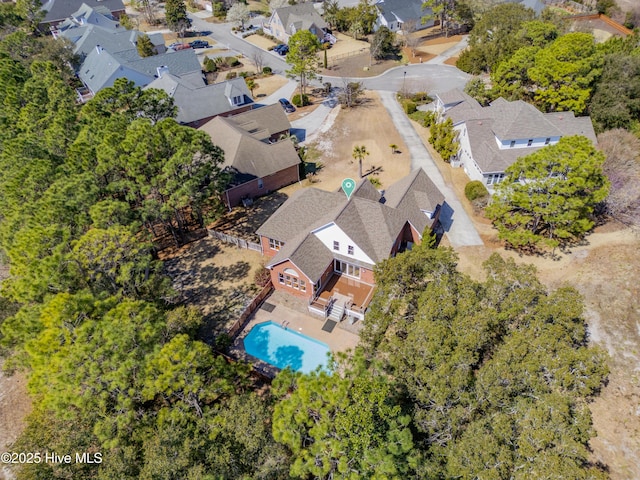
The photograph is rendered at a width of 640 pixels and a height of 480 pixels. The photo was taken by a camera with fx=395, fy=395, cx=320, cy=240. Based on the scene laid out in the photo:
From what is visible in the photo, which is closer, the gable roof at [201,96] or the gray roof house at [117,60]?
the gable roof at [201,96]

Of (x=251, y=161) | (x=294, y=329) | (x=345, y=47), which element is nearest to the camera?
(x=294, y=329)

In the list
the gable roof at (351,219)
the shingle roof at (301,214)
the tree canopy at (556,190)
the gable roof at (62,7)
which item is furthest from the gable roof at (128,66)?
the tree canopy at (556,190)

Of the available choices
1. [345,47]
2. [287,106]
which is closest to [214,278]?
[287,106]

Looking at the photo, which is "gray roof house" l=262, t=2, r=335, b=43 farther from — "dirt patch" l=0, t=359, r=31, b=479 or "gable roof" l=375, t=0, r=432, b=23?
"dirt patch" l=0, t=359, r=31, b=479

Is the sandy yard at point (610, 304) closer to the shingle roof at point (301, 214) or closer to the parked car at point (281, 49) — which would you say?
A: the shingle roof at point (301, 214)

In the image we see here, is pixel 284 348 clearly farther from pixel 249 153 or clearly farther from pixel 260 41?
pixel 260 41

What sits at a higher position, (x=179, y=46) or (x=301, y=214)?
(x=179, y=46)

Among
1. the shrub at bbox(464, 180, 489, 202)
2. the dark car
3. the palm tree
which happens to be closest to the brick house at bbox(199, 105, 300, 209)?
the palm tree
